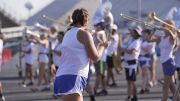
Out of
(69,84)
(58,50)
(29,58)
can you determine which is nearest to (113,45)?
(29,58)

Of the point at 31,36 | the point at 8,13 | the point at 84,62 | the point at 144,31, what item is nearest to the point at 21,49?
the point at 31,36

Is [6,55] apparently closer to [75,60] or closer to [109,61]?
[109,61]

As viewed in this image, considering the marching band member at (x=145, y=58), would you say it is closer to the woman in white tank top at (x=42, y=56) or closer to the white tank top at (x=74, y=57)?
the woman in white tank top at (x=42, y=56)

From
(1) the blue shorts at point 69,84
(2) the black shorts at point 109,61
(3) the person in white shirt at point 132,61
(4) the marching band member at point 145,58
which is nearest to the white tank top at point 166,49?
(3) the person in white shirt at point 132,61

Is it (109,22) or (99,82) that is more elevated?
(109,22)

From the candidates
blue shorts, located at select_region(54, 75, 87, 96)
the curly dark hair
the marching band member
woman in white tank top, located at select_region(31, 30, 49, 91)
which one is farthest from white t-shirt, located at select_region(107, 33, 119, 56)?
blue shorts, located at select_region(54, 75, 87, 96)

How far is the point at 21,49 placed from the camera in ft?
82.5

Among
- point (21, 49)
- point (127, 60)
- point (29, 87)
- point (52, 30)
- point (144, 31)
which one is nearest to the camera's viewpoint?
point (127, 60)

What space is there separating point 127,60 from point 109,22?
3427 mm

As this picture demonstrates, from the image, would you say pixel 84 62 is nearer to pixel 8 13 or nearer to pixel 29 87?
pixel 29 87

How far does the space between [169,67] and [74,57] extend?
14.6 ft

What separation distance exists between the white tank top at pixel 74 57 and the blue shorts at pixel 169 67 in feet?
13.9

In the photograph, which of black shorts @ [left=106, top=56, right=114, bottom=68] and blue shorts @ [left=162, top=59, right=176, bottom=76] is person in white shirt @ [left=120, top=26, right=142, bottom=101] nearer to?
blue shorts @ [left=162, top=59, right=176, bottom=76]

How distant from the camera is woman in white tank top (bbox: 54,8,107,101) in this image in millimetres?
9141
